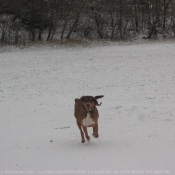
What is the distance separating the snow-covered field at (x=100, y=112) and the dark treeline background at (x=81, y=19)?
10.5 metres

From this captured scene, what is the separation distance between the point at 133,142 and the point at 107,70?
1532 cm

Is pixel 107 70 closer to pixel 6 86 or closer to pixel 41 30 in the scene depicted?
pixel 6 86

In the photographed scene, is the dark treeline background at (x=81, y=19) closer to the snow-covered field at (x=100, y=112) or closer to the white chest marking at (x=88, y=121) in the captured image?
the snow-covered field at (x=100, y=112)

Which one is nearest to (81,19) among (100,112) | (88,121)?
(100,112)

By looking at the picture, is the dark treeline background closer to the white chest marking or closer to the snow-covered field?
the snow-covered field

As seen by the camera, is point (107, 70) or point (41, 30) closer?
point (107, 70)

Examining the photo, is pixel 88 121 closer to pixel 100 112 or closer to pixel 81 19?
pixel 100 112

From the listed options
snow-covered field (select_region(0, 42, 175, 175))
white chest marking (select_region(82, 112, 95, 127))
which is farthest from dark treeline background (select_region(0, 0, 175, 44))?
white chest marking (select_region(82, 112, 95, 127))

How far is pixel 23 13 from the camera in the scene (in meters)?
39.5

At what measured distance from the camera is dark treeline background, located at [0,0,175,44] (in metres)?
38.7

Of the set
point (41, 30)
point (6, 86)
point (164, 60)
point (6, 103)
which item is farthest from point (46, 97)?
point (41, 30)

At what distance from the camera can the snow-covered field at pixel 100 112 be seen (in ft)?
21.8

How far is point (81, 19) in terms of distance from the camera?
42500 millimetres

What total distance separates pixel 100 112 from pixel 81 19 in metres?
31.2
